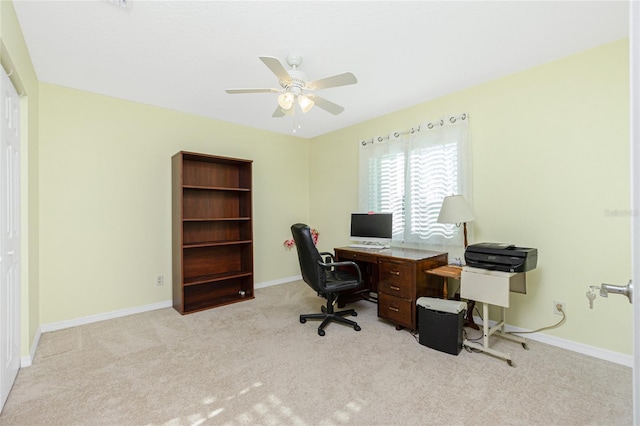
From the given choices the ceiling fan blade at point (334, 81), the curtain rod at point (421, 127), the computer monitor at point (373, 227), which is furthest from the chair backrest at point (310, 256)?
the curtain rod at point (421, 127)

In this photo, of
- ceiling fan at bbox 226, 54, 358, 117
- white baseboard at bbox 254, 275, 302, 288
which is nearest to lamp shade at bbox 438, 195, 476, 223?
ceiling fan at bbox 226, 54, 358, 117

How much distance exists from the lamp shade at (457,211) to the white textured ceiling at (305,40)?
3.86 ft

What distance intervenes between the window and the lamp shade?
1.13ft

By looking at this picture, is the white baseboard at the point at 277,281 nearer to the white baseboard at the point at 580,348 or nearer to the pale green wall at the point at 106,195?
the pale green wall at the point at 106,195

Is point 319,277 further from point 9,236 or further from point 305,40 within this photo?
point 9,236

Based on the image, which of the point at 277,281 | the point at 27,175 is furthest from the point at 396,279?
the point at 27,175

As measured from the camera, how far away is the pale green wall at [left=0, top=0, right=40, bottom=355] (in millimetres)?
2002

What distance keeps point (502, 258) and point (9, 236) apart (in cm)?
354

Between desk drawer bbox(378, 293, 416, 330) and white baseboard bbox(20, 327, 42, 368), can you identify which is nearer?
white baseboard bbox(20, 327, 42, 368)

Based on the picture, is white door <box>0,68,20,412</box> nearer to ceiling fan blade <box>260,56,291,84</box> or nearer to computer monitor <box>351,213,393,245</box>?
ceiling fan blade <box>260,56,291,84</box>

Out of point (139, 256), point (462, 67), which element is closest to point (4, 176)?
point (139, 256)

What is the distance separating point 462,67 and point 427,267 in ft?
6.09

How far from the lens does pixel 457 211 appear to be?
274 centimetres

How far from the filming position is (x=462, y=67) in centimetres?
263
